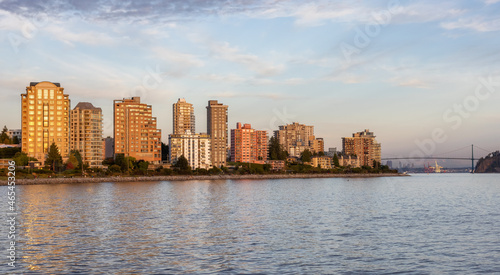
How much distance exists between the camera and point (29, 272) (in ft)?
80.1

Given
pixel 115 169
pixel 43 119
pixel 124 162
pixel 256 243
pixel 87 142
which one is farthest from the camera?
pixel 87 142

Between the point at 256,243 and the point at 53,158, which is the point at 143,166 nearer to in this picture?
the point at 53,158

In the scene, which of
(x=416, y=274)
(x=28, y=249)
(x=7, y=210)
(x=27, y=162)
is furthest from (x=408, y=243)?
(x=27, y=162)

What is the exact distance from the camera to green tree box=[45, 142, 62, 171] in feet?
530

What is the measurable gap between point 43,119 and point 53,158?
20.9 m

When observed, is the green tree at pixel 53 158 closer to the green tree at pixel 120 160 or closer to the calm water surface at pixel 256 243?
the green tree at pixel 120 160

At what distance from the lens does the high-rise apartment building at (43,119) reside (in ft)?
566

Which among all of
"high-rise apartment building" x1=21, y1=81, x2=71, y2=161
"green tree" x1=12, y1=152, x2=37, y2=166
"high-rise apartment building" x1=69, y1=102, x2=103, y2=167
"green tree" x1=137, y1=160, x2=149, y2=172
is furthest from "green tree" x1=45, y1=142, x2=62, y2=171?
"green tree" x1=137, y1=160, x2=149, y2=172

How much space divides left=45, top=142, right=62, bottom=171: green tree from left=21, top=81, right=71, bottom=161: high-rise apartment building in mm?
8713

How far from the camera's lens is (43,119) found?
175250 millimetres

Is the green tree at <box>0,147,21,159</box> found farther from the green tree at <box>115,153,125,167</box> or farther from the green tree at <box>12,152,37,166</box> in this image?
the green tree at <box>115,153,125,167</box>

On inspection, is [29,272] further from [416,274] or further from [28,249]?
[416,274]

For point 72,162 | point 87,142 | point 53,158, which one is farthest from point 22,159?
point 87,142

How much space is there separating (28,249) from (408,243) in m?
23.7
